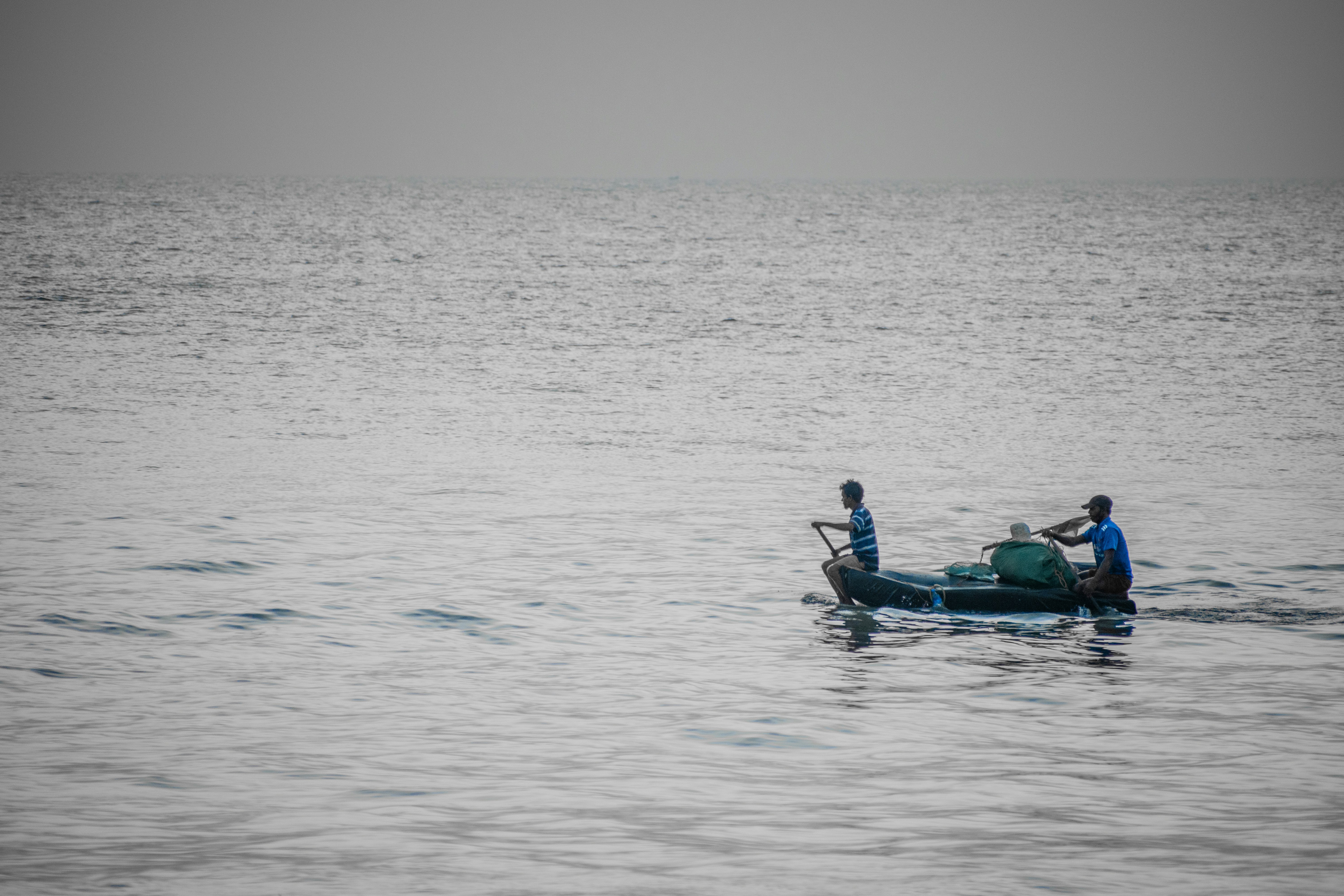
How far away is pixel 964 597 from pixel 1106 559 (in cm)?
165

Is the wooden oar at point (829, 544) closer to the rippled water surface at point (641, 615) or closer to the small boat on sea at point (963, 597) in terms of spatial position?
the small boat on sea at point (963, 597)

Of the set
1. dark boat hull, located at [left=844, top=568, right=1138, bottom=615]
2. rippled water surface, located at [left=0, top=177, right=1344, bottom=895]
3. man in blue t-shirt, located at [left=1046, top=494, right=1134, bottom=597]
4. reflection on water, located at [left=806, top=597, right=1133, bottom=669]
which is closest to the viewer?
rippled water surface, located at [left=0, top=177, right=1344, bottom=895]

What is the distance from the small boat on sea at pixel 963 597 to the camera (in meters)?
15.3

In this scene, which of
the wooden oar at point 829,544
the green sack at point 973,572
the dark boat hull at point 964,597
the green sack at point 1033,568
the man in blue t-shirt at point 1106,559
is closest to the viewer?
the man in blue t-shirt at point 1106,559

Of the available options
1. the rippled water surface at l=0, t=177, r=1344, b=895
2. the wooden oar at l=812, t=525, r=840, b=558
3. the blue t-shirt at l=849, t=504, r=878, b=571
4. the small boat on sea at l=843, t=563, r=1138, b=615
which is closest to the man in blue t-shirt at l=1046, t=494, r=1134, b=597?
the small boat on sea at l=843, t=563, r=1138, b=615

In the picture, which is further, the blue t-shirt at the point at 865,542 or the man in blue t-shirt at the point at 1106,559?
the blue t-shirt at the point at 865,542

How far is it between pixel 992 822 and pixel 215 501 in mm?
15637

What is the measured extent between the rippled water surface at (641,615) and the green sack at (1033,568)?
66cm

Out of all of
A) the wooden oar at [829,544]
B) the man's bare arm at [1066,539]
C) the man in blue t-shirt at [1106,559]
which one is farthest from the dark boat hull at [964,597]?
the man's bare arm at [1066,539]

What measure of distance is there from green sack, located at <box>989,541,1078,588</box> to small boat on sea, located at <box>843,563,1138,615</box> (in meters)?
0.09

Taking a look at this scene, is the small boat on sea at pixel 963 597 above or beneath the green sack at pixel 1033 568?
beneath

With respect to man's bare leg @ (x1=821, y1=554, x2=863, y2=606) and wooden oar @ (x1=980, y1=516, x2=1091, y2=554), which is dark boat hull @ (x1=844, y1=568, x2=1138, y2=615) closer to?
man's bare leg @ (x1=821, y1=554, x2=863, y2=606)

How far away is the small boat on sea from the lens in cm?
1528

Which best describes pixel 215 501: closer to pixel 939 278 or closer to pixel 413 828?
pixel 413 828
